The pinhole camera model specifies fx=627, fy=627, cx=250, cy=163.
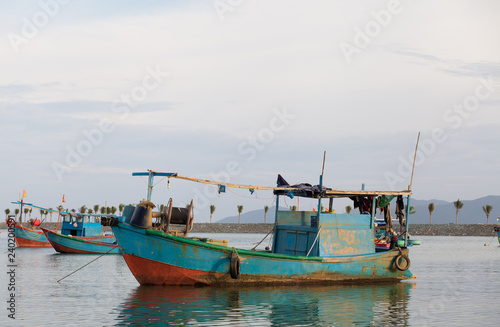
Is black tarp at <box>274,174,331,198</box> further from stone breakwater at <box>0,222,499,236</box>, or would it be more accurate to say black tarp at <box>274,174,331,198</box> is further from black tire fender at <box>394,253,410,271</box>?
stone breakwater at <box>0,222,499,236</box>

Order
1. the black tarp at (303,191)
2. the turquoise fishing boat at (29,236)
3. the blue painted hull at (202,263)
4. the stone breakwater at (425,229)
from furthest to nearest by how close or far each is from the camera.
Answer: the stone breakwater at (425,229) < the turquoise fishing boat at (29,236) < the black tarp at (303,191) < the blue painted hull at (202,263)

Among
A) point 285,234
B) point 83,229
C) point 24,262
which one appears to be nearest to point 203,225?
point 83,229

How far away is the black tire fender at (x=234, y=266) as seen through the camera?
2178 cm

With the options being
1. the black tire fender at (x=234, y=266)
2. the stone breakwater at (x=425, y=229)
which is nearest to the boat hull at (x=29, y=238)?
the black tire fender at (x=234, y=266)

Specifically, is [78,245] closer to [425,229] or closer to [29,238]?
[29,238]

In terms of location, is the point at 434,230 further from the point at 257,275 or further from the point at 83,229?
the point at 257,275

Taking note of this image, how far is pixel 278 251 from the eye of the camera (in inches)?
979

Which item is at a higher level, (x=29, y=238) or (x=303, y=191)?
(x=303, y=191)

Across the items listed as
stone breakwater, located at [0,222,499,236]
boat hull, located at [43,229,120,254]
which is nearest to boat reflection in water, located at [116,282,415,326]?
boat hull, located at [43,229,120,254]

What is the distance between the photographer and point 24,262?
4094 centimetres

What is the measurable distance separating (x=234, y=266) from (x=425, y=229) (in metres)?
113

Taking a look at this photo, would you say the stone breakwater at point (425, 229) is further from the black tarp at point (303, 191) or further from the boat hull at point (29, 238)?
the black tarp at point (303, 191)

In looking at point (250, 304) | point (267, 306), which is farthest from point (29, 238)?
point (267, 306)

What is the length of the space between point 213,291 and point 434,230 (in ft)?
364
